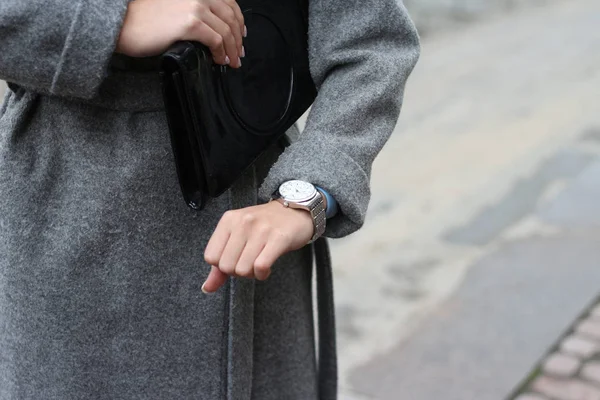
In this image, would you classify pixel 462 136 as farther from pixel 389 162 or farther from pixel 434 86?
pixel 434 86

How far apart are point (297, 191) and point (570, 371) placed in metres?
2.12

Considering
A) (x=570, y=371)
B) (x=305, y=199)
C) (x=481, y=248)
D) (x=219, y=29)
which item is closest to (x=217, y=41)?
(x=219, y=29)

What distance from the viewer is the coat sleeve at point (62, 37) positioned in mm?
1115

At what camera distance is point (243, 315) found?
1354 mm

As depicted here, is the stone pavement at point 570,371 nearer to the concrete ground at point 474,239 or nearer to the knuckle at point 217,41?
the concrete ground at point 474,239

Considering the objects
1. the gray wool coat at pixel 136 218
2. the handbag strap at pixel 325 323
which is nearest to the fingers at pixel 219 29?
the gray wool coat at pixel 136 218

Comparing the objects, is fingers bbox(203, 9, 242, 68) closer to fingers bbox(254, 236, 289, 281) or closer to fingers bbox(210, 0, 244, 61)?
fingers bbox(210, 0, 244, 61)

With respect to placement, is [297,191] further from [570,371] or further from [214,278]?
[570,371]

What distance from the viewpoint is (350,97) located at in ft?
4.21

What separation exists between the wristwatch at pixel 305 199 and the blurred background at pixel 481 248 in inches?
72.5

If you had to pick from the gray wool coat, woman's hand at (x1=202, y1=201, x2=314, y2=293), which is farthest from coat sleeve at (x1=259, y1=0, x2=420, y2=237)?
A: woman's hand at (x1=202, y1=201, x2=314, y2=293)

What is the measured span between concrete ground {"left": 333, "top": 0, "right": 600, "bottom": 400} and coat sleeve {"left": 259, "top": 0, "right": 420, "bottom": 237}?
177 centimetres

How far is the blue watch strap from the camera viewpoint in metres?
1.21

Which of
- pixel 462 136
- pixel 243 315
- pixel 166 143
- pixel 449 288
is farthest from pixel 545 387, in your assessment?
pixel 462 136
